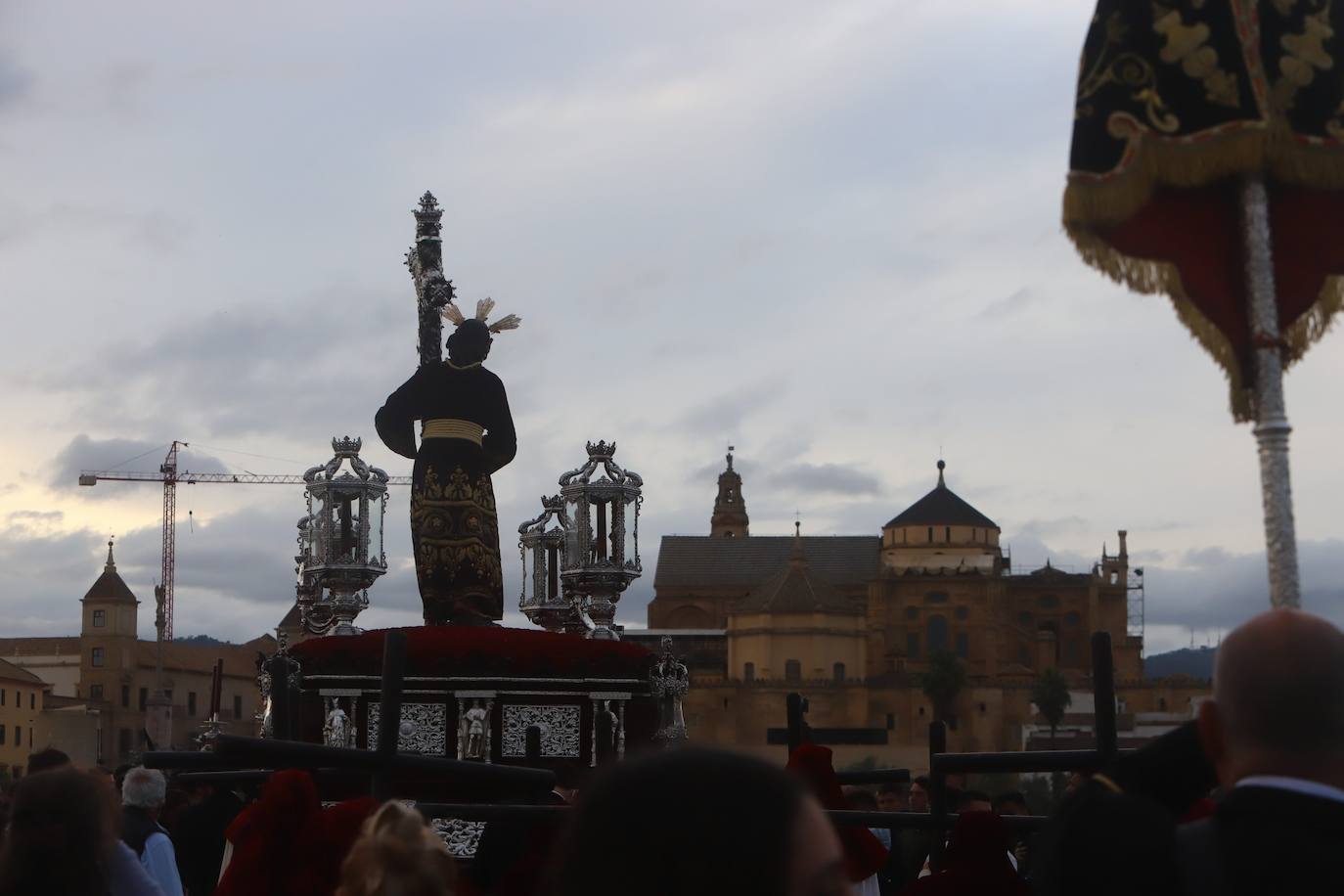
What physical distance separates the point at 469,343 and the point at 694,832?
13005 millimetres

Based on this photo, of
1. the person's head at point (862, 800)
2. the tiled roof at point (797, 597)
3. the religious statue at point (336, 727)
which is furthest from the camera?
the tiled roof at point (797, 597)

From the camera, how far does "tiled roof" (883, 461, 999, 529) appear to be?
91688 millimetres

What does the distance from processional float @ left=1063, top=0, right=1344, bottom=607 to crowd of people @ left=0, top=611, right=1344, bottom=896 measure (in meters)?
2.16

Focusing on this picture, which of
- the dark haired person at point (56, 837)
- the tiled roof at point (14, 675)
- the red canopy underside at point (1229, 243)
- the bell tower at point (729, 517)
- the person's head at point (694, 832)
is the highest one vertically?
the bell tower at point (729, 517)

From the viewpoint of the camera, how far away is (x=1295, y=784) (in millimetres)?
2551

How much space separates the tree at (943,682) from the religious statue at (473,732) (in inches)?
2708

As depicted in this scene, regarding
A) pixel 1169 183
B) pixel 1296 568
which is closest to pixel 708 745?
pixel 1296 568

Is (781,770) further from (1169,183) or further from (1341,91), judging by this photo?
(1341,91)

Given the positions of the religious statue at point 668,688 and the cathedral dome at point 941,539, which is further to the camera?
the cathedral dome at point 941,539

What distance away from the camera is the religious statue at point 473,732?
12768mm

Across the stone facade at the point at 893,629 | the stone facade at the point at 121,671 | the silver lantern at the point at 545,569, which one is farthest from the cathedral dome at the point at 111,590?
the silver lantern at the point at 545,569

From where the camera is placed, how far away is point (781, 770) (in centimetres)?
200

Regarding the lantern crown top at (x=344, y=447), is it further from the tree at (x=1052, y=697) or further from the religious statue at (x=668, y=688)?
the tree at (x=1052, y=697)

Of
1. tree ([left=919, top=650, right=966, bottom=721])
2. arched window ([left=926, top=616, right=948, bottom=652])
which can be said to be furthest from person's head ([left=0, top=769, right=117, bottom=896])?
arched window ([left=926, top=616, right=948, bottom=652])
